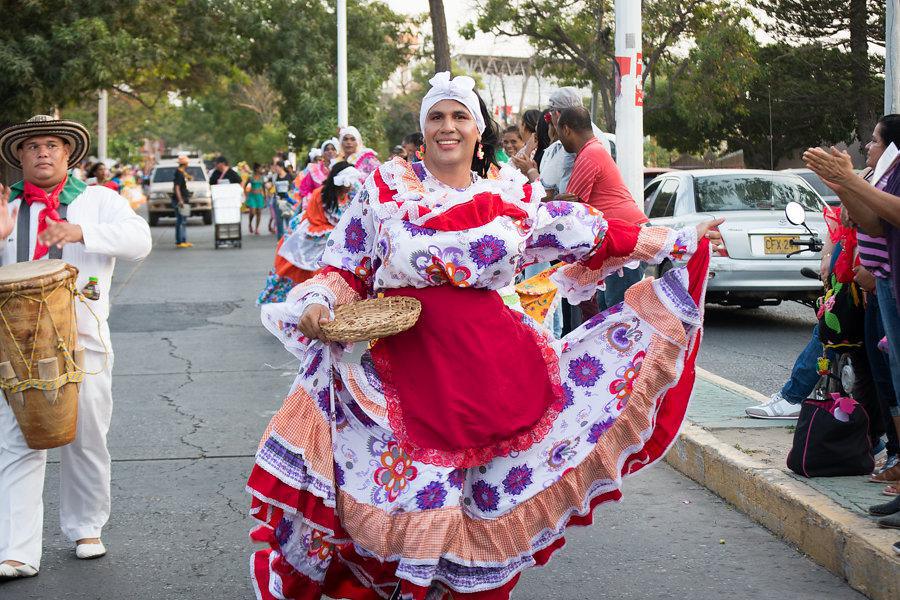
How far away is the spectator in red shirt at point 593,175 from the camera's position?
7680 mm

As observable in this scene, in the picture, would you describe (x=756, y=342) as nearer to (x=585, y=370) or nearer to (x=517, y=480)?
(x=585, y=370)

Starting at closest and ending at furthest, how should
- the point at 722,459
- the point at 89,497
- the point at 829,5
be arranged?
the point at 89,497, the point at 722,459, the point at 829,5

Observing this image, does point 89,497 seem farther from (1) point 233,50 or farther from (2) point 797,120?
(2) point 797,120

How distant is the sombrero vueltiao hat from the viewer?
200 inches

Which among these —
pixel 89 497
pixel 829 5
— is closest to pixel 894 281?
pixel 89 497

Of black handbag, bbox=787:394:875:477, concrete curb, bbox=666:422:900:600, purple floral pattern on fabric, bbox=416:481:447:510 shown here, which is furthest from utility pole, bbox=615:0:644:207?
purple floral pattern on fabric, bbox=416:481:447:510

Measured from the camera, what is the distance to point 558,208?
4359mm

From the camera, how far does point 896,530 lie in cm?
482

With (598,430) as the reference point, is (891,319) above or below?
above

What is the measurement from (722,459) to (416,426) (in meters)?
2.70

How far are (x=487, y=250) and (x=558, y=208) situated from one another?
46 cm

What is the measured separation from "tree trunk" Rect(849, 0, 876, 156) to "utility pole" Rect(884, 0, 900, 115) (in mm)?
24915

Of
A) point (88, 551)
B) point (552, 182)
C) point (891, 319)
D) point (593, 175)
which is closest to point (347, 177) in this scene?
point (552, 182)

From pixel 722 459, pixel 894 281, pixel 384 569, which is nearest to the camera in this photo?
pixel 384 569
